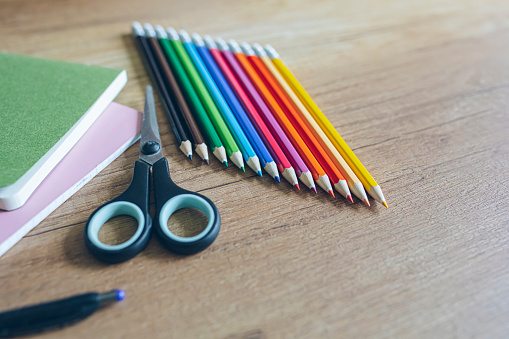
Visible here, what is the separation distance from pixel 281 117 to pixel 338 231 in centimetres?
19

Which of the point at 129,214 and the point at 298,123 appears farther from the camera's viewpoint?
the point at 298,123

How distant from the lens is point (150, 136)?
21.8 inches

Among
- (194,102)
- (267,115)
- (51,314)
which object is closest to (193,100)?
(194,102)

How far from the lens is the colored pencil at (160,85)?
566mm

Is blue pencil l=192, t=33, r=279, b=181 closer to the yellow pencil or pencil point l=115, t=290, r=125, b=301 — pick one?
the yellow pencil

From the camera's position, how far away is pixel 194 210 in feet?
1.60

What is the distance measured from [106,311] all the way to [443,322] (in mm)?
321

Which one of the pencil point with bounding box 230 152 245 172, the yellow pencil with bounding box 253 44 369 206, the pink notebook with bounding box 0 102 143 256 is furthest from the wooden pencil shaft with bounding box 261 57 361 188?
the pink notebook with bounding box 0 102 143 256

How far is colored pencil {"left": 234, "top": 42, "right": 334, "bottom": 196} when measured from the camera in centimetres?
53

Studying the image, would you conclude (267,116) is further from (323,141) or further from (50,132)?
(50,132)

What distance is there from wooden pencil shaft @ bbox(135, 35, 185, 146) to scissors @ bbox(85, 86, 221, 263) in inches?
3.2

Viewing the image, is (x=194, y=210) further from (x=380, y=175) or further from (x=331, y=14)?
(x=331, y=14)

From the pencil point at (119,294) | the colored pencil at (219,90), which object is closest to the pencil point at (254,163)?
the colored pencil at (219,90)

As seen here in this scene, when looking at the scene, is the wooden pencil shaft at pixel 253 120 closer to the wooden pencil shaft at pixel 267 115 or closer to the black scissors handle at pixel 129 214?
the wooden pencil shaft at pixel 267 115
